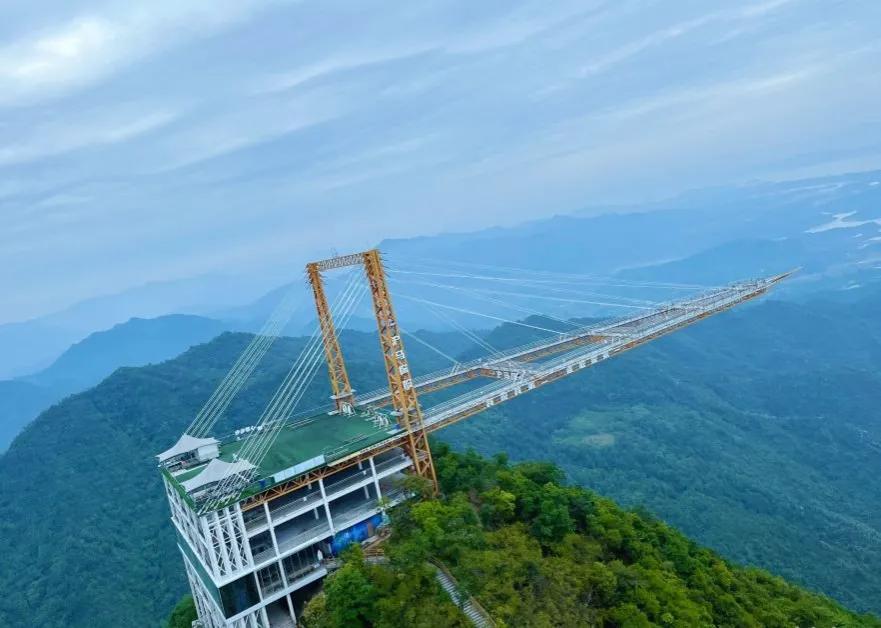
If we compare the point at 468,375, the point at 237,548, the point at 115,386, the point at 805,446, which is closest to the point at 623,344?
the point at 468,375

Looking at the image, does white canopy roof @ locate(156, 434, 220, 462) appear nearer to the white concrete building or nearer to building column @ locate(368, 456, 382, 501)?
the white concrete building

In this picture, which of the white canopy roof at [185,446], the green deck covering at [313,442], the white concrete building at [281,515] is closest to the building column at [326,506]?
the white concrete building at [281,515]

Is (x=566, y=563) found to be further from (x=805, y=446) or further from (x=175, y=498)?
(x=805, y=446)

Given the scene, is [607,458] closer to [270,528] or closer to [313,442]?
[313,442]

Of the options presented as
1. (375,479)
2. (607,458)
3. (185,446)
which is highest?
(185,446)

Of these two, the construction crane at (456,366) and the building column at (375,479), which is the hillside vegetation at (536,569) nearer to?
the construction crane at (456,366)

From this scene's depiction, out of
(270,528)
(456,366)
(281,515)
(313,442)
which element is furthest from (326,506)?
(456,366)
